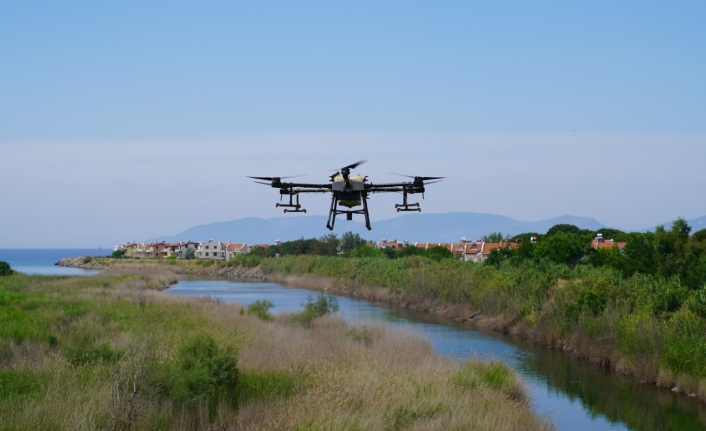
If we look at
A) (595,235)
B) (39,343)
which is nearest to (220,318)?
(39,343)

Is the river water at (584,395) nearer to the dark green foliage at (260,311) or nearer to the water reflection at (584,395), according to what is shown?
the water reflection at (584,395)

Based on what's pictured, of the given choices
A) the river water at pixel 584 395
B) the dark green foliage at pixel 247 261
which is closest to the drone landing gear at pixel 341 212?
the river water at pixel 584 395

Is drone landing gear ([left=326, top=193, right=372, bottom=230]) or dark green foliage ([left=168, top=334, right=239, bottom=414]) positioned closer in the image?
dark green foliage ([left=168, top=334, right=239, bottom=414])

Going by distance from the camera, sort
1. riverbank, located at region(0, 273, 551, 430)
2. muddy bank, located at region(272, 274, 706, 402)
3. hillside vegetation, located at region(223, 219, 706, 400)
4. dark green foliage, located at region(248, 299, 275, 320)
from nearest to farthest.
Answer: riverbank, located at region(0, 273, 551, 430) < hillside vegetation, located at region(223, 219, 706, 400) < muddy bank, located at region(272, 274, 706, 402) < dark green foliage, located at region(248, 299, 275, 320)

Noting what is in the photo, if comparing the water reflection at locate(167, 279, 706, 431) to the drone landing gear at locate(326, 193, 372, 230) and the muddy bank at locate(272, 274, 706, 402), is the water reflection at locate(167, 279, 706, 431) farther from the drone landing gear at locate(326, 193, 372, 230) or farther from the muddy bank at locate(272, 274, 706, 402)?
the drone landing gear at locate(326, 193, 372, 230)

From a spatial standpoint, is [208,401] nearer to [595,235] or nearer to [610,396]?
[610,396]

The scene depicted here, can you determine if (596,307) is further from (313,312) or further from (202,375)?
(202,375)

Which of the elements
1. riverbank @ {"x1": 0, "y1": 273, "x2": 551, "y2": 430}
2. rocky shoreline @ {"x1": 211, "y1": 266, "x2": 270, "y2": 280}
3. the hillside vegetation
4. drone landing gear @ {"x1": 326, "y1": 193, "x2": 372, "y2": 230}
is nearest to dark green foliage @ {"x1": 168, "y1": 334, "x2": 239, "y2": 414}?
riverbank @ {"x1": 0, "y1": 273, "x2": 551, "y2": 430}
